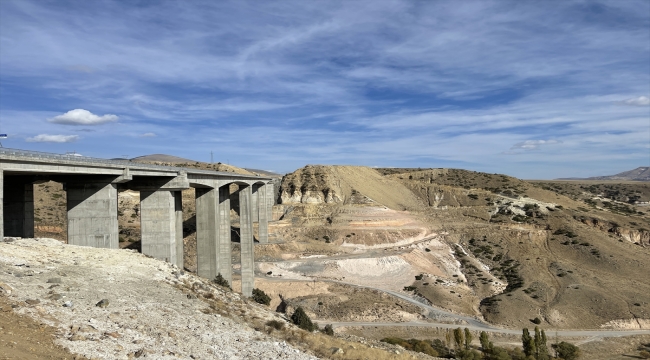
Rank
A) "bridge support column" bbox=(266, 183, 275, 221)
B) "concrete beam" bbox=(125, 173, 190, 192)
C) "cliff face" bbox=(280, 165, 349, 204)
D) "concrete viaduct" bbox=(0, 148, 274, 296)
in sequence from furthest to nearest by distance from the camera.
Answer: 1. "cliff face" bbox=(280, 165, 349, 204)
2. "bridge support column" bbox=(266, 183, 275, 221)
3. "concrete beam" bbox=(125, 173, 190, 192)
4. "concrete viaduct" bbox=(0, 148, 274, 296)

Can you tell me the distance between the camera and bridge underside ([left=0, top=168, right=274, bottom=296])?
28.0 metres

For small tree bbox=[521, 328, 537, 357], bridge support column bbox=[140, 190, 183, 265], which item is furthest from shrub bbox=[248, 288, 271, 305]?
small tree bbox=[521, 328, 537, 357]

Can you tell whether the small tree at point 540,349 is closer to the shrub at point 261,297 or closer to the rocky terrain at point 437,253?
the rocky terrain at point 437,253

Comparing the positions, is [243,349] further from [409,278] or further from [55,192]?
[55,192]

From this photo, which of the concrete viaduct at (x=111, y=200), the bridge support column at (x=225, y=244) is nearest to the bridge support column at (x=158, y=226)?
the concrete viaduct at (x=111, y=200)

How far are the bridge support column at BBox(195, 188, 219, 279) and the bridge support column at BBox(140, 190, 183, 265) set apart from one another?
7675mm

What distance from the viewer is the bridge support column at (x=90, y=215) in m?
27.9

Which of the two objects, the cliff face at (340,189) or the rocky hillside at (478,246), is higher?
the cliff face at (340,189)

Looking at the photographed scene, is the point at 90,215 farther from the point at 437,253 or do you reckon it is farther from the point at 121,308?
the point at 437,253

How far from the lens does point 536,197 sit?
97.4 m

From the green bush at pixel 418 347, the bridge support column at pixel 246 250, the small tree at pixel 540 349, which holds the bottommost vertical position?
the small tree at pixel 540 349

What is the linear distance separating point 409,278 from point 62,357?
54.6 meters

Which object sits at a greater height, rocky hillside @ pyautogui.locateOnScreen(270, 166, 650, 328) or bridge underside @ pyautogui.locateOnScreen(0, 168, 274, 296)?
bridge underside @ pyautogui.locateOnScreen(0, 168, 274, 296)

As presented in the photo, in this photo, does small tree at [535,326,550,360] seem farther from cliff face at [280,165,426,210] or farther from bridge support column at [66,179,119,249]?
cliff face at [280,165,426,210]
